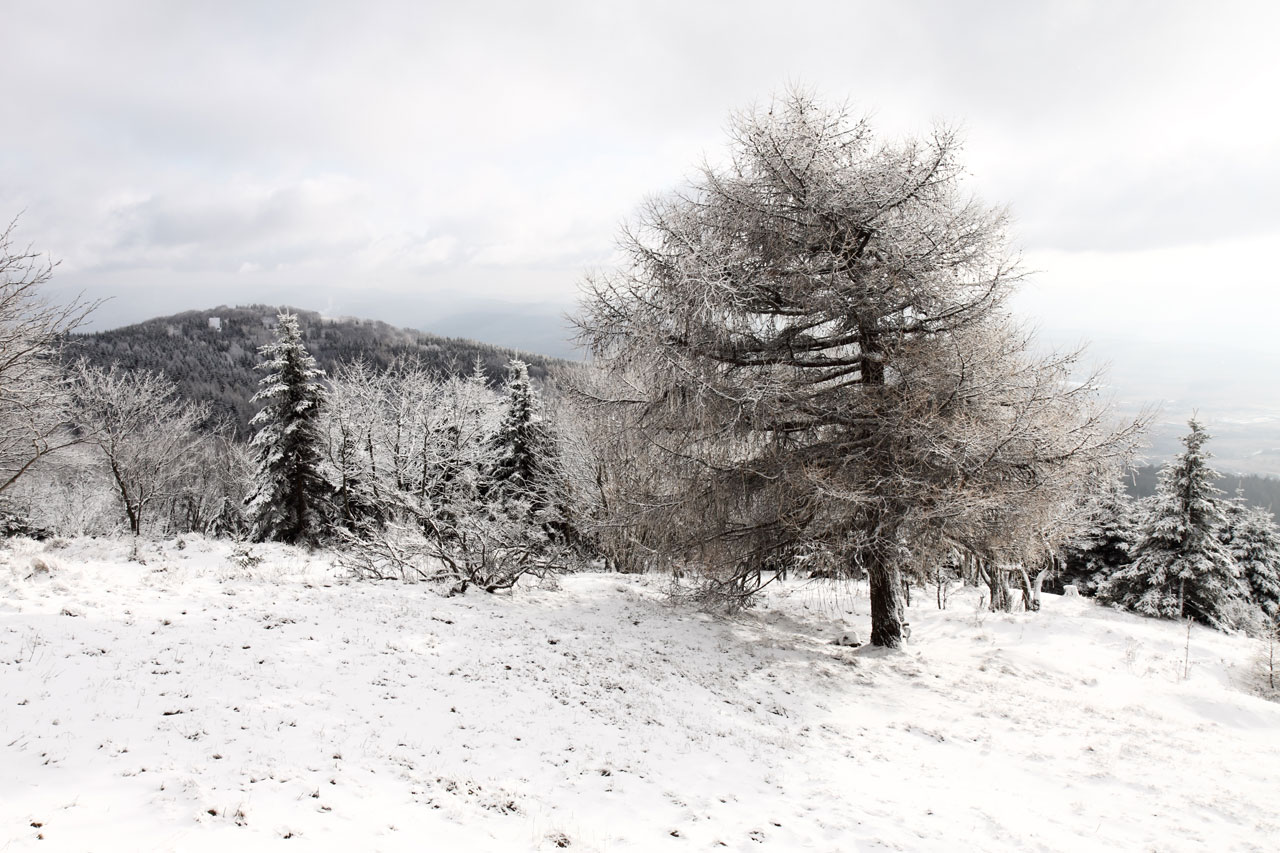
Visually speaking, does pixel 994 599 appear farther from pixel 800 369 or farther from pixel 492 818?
pixel 492 818

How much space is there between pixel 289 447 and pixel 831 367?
22.1 metres

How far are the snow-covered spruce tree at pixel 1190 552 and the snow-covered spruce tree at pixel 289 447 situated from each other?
107 feet

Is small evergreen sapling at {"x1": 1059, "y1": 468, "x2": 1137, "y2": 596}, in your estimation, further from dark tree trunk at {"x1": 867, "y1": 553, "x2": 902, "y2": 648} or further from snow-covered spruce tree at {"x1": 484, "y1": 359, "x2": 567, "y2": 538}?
snow-covered spruce tree at {"x1": 484, "y1": 359, "x2": 567, "y2": 538}

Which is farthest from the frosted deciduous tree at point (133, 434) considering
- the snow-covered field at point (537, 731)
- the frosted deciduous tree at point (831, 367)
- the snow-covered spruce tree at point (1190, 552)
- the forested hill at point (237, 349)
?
the forested hill at point (237, 349)

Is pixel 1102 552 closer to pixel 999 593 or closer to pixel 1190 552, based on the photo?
pixel 1190 552

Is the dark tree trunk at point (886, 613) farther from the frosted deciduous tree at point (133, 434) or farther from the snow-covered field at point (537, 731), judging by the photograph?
the frosted deciduous tree at point (133, 434)

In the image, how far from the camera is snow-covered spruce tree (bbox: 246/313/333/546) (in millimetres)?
22812

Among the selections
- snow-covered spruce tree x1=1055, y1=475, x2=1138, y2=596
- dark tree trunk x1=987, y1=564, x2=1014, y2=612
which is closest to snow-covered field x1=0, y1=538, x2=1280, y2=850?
→ dark tree trunk x1=987, y1=564, x2=1014, y2=612

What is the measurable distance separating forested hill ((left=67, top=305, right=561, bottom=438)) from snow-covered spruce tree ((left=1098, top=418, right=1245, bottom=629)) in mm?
66350

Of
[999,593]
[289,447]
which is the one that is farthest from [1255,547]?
[289,447]

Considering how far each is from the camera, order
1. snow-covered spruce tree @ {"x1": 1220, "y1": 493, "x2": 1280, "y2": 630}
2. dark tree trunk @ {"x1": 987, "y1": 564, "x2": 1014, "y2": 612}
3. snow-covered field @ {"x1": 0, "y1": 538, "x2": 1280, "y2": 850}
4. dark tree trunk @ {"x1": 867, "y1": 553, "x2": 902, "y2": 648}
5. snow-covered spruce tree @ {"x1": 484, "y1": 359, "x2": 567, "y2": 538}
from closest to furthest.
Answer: snow-covered field @ {"x1": 0, "y1": 538, "x2": 1280, "y2": 850}, dark tree trunk @ {"x1": 867, "y1": 553, "x2": 902, "y2": 648}, dark tree trunk @ {"x1": 987, "y1": 564, "x2": 1014, "y2": 612}, snow-covered spruce tree @ {"x1": 484, "y1": 359, "x2": 567, "y2": 538}, snow-covered spruce tree @ {"x1": 1220, "y1": 493, "x2": 1280, "y2": 630}

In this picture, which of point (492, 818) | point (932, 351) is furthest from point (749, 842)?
point (932, 351)

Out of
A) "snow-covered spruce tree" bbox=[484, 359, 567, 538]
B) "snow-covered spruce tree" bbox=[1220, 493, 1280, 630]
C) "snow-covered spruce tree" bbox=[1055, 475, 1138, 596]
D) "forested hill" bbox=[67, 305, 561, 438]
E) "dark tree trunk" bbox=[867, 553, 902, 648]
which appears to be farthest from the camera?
"forested hill" bbox=[67, 305, 561, 438]

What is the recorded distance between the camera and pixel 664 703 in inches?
275
